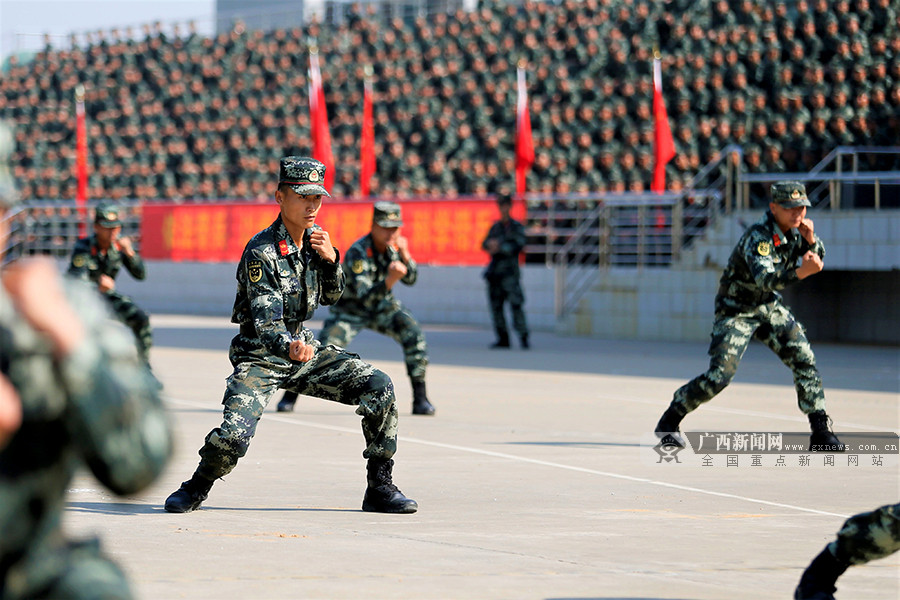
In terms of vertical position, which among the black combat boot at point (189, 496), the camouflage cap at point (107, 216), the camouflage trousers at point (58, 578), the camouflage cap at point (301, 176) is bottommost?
the black combat boot at point (189, 496)

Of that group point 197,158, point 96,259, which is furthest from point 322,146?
point 96,259

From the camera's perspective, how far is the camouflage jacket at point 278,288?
671 cm

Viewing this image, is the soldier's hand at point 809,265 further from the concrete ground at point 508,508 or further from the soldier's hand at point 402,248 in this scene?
the soldier's hand at point 402,248

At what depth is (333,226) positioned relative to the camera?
26.8 metres

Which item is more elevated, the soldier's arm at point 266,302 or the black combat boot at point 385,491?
the soldier's arm at point 266,302

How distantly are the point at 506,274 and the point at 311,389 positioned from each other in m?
12.7

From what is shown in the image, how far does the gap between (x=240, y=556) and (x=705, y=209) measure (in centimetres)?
1683

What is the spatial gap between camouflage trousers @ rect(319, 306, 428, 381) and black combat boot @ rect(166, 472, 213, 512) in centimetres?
446

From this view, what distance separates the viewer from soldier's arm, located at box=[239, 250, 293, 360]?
6641 millimetres

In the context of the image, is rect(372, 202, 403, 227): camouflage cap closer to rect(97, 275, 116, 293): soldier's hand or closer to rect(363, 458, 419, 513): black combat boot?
rect(97, 275, 116, 293): soldier's hand

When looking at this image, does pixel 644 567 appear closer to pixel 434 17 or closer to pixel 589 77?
pixel 589 77

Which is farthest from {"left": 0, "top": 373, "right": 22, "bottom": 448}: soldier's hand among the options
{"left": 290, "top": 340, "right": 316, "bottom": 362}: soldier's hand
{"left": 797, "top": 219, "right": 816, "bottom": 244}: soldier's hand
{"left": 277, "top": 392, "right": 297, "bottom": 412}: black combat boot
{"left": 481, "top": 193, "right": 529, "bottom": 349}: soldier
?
{"left": 481, "top": 193, "right": 529, "bottom": 349}: soldier

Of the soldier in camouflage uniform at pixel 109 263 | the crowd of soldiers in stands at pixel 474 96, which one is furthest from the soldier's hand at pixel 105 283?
the crowd of soldiers in stands at pixel 474 96

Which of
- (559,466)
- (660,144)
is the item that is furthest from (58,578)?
(660,144)
